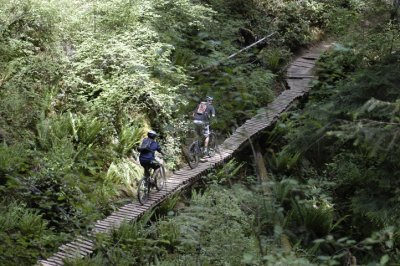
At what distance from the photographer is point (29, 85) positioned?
1131 centimetres

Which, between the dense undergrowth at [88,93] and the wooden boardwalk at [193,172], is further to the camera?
the dense undergrowth at [88,93]

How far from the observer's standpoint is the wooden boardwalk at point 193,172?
316 inches

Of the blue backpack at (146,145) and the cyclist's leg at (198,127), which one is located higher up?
the blue backpack at (146,145)

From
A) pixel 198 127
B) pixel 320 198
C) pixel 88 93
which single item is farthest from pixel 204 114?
pixel 320 198

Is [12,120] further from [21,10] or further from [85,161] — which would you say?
[21,10]

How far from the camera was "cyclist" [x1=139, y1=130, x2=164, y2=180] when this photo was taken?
33.2 feet

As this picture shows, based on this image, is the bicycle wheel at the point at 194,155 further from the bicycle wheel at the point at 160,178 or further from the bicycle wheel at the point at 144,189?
the bicycle wheel at the point at 144,189

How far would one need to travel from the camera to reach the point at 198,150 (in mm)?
12117

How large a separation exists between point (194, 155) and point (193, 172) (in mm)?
468

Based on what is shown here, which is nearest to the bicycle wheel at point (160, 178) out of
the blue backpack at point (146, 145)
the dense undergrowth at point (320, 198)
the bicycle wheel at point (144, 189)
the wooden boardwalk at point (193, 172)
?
the wooden boardwalk at point (193, 172)

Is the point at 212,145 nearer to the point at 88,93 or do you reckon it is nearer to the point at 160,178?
the point at 160,178

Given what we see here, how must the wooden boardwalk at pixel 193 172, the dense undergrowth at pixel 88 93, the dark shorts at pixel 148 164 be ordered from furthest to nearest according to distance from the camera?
the dark shorts at pixel 148 164 < the dense undergrowth at pixel 88 93 < the wooden boardwalk at pixel 193 172

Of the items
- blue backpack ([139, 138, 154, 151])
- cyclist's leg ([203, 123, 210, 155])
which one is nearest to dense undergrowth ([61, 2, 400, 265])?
cyclist's leg ([203, 123, 210, 155])

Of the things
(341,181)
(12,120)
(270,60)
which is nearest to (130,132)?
(12,120)
